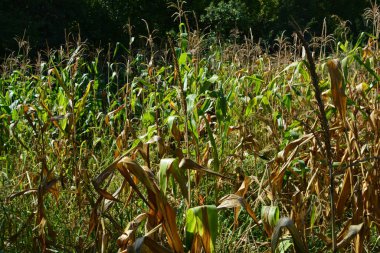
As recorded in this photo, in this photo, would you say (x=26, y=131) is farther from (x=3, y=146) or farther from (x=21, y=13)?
(x=21, y=13)

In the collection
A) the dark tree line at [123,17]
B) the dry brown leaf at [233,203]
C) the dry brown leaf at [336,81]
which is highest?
the dry brown leaf at [336,81]

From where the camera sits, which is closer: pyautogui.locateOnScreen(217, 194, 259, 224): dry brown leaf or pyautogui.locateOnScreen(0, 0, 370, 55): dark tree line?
pyautogui.locateOnScreen(217, 194, 259, 224): dry brown leaf

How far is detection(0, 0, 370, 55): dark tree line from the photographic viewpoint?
13.1 meters

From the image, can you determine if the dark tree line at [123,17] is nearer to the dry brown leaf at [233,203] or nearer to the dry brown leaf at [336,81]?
the dry brown leaf at [336,81]

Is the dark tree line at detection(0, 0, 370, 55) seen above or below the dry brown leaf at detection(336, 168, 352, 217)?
below

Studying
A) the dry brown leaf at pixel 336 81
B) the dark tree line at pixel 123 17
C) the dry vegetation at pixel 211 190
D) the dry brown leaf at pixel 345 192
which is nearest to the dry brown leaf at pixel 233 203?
the dry vegetation at pixel 211 190

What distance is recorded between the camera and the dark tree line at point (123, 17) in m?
13.1

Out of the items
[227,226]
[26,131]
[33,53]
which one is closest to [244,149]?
[227,226]

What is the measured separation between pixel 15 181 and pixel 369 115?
6.75 ft

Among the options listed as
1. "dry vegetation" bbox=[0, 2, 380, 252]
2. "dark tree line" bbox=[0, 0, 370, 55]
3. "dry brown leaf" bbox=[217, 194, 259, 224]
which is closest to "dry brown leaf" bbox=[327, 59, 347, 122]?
"dry vegetation" bbox=[0, 2, 380, 252]

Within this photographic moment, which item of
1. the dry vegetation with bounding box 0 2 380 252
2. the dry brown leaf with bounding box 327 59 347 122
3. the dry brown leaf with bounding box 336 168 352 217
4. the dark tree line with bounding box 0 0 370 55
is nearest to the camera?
the dry vegetation with bounding box 0 2 380 252

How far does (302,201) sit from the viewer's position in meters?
3.06

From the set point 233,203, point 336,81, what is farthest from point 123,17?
point 233,203

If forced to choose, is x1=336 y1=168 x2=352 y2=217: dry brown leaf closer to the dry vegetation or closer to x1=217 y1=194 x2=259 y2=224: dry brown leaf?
the dry vegetation
